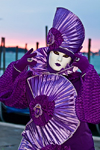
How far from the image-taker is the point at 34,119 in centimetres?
241

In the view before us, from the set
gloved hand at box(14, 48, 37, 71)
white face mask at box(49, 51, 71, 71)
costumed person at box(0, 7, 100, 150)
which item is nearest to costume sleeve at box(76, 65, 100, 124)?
costumed person at box(0, 7, 100, 150)

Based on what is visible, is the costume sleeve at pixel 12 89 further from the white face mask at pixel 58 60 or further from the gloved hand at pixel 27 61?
the white face mask at pixel 58 60

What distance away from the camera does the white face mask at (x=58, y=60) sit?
246cm

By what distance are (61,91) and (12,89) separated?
1.36ft

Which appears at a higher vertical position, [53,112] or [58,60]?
[58,60]

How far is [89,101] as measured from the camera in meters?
2.35

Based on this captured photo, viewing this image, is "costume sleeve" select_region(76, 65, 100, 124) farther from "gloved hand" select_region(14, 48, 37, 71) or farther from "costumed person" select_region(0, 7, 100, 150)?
"gloved hand" select_region(14, 48, 37, 71)

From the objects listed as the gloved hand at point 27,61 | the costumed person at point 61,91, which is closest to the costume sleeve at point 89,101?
the costumed person at point 61,91

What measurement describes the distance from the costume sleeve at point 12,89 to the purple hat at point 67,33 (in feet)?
1.07

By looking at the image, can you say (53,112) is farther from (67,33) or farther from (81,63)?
(67,33)

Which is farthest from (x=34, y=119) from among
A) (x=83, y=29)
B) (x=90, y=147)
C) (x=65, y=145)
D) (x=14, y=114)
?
(x=14, y=114)

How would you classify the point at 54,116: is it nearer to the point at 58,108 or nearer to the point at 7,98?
the point at 58,108

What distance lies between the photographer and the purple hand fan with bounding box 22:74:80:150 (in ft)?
7.77

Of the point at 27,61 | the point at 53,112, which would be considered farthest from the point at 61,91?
the point at 27,61
